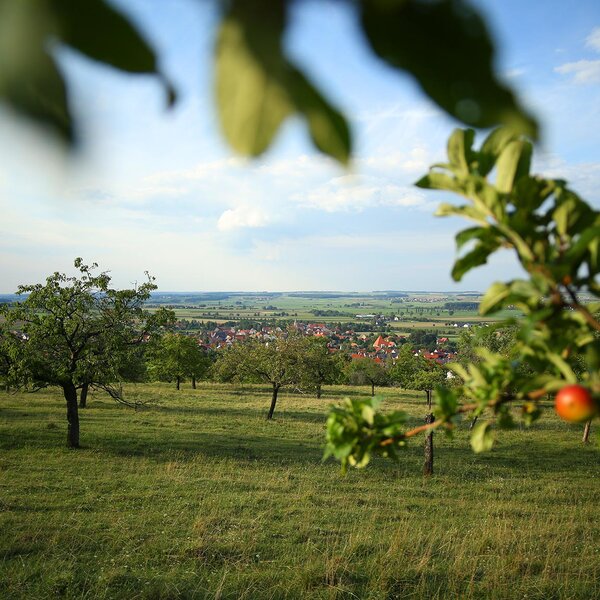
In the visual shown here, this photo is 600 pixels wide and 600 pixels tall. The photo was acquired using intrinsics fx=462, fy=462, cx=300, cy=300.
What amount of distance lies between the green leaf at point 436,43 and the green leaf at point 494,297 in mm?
562

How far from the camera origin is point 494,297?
0.98 metres

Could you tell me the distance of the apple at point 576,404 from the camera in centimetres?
79

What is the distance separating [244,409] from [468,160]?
27.0 meters

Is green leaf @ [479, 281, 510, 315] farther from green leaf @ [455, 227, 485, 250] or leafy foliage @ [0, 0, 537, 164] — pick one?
leafy foliage @ [0, 0, 537, 164]

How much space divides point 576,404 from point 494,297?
0.27 metres

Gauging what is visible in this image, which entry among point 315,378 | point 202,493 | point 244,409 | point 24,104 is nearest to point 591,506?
point 202,493

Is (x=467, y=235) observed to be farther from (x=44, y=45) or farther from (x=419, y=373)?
(x=419, y=373)

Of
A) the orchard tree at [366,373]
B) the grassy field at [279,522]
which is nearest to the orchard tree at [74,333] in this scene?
the grassy field at [279,522]

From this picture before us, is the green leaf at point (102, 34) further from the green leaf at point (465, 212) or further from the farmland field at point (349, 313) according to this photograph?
the farmland field at point (349, 313)

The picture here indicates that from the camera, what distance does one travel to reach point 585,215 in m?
0.90

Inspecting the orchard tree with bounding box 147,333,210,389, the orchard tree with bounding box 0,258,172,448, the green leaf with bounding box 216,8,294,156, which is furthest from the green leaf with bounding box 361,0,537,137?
the orchard tree with bounding box 147,333,210,389

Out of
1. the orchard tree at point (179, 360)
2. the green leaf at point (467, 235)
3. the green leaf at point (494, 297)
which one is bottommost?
the orchard tree at point (179, 360)

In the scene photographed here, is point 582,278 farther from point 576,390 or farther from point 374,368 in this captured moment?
point 374,368

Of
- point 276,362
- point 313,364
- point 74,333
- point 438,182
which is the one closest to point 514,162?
point 438,182
